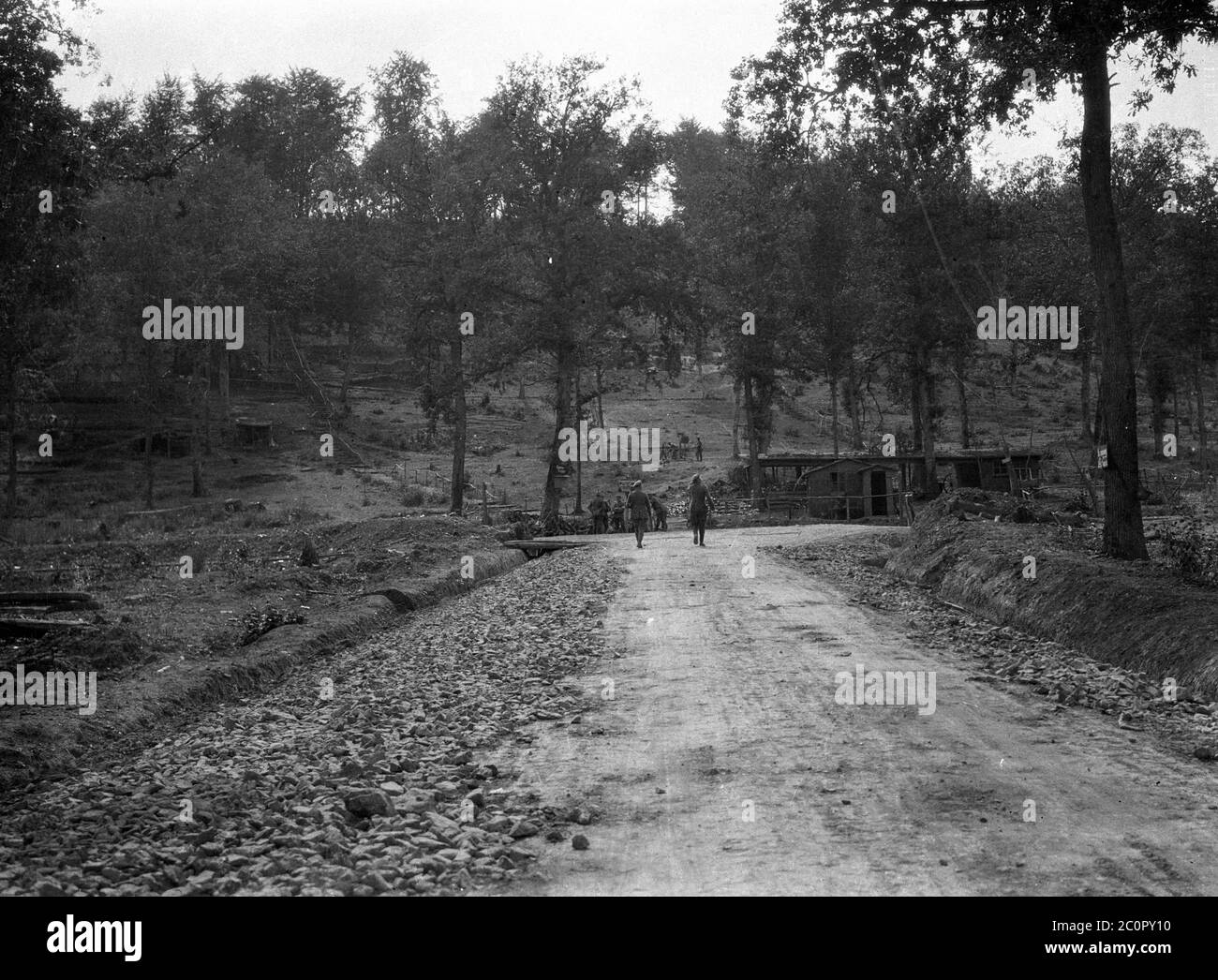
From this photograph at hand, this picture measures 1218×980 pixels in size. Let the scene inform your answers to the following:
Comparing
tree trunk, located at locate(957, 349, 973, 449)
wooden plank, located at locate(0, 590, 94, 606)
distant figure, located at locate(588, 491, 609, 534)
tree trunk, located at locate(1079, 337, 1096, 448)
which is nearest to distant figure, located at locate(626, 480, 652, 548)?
distant figure, located at locate(588, 491, 609, 534)

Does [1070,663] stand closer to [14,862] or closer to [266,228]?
[14,862]

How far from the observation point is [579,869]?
7.20 m

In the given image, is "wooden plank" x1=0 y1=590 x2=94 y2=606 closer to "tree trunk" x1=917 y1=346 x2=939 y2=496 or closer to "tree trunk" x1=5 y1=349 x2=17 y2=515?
"tree trunk" x1=5 y1=349 x2=17 y2=515

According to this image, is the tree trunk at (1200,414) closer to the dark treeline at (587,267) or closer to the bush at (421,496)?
the dark treeline at (587,267)

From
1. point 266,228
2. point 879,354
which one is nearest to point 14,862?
point 879,354

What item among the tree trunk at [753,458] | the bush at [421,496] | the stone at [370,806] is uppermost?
the tree trunk at [753,458]

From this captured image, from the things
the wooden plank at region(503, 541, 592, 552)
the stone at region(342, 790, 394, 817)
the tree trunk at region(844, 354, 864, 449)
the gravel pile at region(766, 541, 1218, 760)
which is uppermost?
the tree trunk at region(844, 354, 864, 449)

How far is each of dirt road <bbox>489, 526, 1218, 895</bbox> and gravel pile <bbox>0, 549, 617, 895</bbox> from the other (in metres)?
0.52

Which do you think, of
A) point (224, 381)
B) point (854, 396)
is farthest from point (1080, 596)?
point (224, 381)

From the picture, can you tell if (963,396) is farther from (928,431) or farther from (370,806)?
(370,806)

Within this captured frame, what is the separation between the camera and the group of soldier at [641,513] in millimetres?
35125

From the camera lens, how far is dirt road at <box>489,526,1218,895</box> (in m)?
6.88

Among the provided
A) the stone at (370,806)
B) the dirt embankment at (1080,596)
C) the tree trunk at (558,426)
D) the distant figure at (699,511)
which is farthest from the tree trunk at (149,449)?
the stone at (370,806)

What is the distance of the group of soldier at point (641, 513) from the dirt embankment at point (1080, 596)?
9.58 meters
